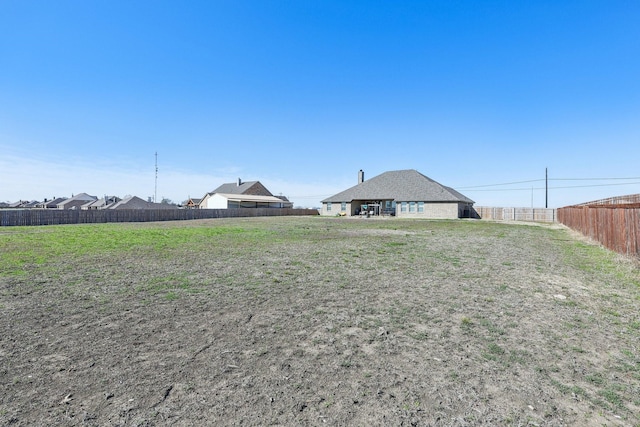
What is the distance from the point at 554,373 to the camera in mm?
3059

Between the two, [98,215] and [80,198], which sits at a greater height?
[80,198]

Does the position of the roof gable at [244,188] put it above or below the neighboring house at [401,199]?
above

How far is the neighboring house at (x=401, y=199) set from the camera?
4184 centimetres

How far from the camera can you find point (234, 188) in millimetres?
66875

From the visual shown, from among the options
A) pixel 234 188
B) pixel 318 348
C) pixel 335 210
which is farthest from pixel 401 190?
pixel 318 348

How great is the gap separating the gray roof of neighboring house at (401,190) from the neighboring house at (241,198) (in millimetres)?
15718

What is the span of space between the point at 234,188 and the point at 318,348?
6633 cm

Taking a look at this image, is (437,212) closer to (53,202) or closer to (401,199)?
(401,199)

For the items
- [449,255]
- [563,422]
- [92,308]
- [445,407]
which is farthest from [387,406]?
[449,255]

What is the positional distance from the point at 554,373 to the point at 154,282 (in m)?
6.73

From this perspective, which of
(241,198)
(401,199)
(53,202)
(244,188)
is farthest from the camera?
(53,202)

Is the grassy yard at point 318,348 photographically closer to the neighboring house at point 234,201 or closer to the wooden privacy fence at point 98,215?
the wooden privacy fence at point 98,215

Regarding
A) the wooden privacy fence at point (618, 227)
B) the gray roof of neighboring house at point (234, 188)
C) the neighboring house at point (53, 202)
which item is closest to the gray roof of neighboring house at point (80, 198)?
the neighboring house at point (53, 202)

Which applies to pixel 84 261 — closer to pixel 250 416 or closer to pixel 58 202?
pixel 250 416
